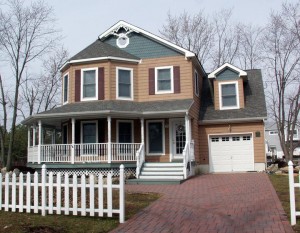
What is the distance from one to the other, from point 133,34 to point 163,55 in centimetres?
233

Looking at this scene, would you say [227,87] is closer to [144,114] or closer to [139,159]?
[144,114]

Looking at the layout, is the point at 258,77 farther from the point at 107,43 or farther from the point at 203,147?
the point at 107,43

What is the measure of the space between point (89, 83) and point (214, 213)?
42.2 ft

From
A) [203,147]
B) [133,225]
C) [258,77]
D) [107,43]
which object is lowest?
[133,225]

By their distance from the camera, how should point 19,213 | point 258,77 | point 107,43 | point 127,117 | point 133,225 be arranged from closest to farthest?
point 133,225
point 19,213
point 127,117
point 107,43
point 258,77

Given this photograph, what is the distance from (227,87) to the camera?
21.9m

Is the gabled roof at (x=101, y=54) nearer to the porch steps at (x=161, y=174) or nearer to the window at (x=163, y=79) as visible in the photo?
the window at (x=163, y=79)

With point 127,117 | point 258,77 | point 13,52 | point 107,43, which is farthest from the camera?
point 13,52

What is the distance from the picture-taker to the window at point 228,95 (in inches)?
853

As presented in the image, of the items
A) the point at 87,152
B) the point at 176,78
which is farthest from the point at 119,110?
the point at 176,78

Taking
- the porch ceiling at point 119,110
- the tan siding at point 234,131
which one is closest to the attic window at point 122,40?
the porch ceiling at point 119,110

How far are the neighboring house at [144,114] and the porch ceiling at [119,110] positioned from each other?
1.9 inches

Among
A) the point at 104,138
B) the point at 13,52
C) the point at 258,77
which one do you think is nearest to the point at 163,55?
the point at 104,138

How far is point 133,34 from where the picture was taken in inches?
826
